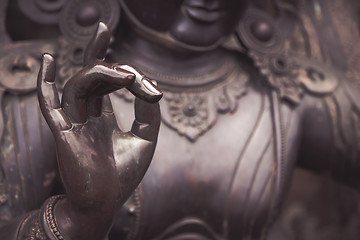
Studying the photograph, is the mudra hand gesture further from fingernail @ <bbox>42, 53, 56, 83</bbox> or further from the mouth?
the mouth

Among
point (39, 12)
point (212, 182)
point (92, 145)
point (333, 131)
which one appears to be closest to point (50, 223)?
point (92, 145)

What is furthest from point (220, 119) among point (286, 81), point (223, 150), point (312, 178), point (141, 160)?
point (312, 178)

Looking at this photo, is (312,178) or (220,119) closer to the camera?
(220,119)

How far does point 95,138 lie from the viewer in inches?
34.2

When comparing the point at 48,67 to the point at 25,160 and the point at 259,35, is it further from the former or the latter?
the point at 259,35

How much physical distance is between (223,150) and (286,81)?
0.27 metres

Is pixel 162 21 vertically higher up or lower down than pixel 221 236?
higher up

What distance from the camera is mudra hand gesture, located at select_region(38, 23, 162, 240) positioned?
0.82 meters

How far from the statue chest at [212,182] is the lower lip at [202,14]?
0.22 m

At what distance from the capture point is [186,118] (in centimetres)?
121

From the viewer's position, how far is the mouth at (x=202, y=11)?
44.8 inches

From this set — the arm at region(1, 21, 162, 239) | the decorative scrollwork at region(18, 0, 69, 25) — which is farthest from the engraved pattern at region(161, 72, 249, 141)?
the decorative scrollwork at region(18, 0, 69, 25)

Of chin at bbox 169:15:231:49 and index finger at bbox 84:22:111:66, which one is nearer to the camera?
index finger at bbox 84:22:111:66

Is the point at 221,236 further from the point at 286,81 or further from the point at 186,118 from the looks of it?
the point at 286,81
